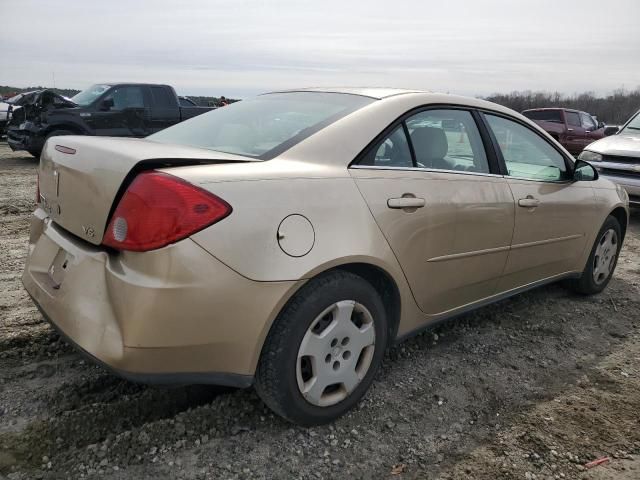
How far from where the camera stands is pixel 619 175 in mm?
7316

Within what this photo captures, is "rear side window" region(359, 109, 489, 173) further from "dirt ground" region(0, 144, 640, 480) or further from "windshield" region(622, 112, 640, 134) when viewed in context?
"windshield" region(622, 112, 640, 134)

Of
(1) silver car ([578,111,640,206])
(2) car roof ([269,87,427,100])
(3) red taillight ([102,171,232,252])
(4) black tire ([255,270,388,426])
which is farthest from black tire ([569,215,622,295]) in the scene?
(3) red taillight ([102,171,232,252])

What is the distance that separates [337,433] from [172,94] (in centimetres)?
Answer: 1161

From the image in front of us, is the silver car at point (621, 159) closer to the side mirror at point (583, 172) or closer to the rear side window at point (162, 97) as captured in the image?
the side mirror at point (583, 172)

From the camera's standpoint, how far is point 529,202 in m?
3.29

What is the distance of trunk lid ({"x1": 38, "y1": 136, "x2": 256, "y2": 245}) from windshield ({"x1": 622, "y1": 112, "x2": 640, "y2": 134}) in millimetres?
7996

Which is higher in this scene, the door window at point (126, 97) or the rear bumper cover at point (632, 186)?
the door window at point (126, 97)

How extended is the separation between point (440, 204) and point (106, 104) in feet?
34.5

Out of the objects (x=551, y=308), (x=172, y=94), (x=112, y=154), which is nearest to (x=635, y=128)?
(x=551, y=308)

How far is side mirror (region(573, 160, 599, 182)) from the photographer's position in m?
3.79

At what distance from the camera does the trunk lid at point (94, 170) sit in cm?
200

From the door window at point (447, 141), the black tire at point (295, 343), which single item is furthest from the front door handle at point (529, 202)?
the black tire at point (295, 343)

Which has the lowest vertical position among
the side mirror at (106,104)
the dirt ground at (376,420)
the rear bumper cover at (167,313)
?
the dirt ground at (376,420)

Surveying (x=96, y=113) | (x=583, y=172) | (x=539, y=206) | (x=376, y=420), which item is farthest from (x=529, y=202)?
(x=96, y=113)
